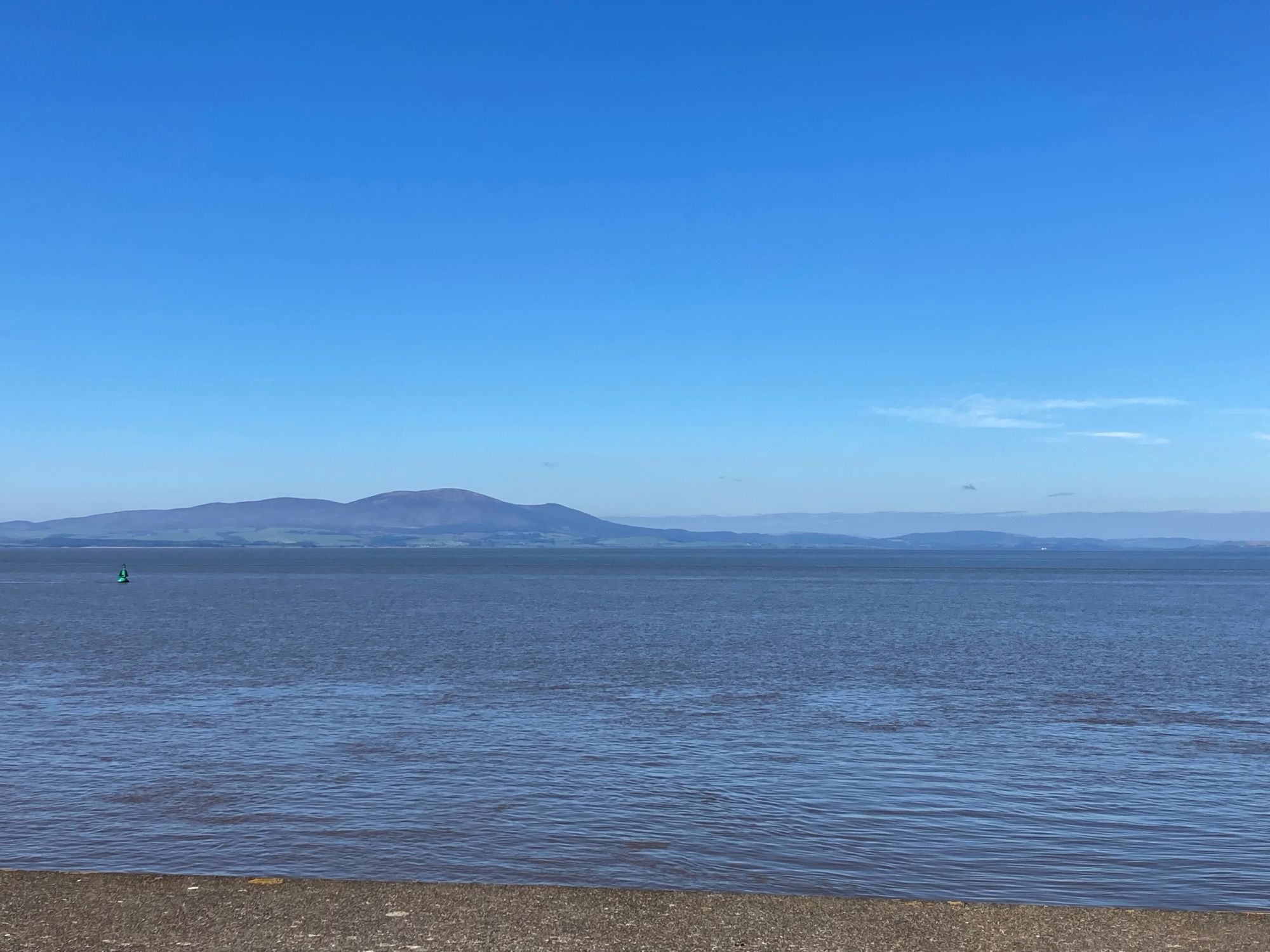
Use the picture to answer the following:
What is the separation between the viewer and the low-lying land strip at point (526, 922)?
10875 mm

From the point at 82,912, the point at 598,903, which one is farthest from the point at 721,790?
the point at 82,912

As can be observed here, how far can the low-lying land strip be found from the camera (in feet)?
35.7

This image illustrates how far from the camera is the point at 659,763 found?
2561cm

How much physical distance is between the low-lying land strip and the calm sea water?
4502 millimetres

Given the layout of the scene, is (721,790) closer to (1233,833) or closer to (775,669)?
(1233,833)

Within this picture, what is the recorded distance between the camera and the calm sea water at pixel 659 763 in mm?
17719

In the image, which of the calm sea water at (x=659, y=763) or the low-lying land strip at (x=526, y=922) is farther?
the calm sea water at (x=659, y=763)

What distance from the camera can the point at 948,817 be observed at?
20625 millimetres

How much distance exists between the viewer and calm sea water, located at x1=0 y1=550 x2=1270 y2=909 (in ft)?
58.1

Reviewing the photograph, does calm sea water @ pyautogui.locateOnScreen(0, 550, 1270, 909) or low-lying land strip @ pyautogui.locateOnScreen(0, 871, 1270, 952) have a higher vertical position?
low-lying land strip @ pyautogui.locateOnScreen(0, 871, 1270, 952)

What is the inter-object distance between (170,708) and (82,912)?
24.2m

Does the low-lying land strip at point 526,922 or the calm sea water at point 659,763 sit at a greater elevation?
the low-lying land strip at point 526,922

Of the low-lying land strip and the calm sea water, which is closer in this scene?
the low-lying land strip

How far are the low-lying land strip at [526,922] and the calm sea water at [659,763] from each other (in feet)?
14.8
